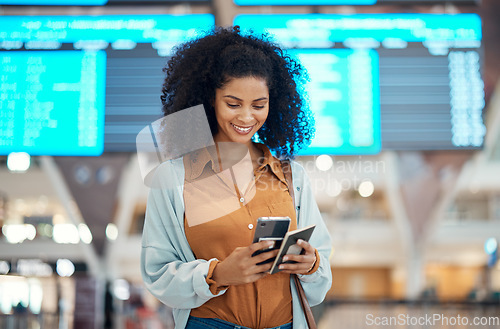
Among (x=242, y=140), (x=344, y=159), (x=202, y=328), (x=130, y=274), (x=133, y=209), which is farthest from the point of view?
(x=130, y=274)

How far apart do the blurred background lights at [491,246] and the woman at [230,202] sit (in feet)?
8.57

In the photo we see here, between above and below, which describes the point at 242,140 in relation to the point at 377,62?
A: below

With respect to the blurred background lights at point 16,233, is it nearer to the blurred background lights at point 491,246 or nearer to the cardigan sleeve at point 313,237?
the cardigan sleeve at point 313,237

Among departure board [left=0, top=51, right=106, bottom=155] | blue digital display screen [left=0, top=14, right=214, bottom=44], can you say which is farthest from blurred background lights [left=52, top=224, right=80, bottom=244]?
blue digital display screen [left=0, top=14, right=214, bottom=44]

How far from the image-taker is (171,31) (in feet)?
13.2

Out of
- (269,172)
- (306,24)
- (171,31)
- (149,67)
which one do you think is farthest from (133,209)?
(269,172)

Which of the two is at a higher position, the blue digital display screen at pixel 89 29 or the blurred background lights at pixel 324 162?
Answer: the blue digital display screen at pixel 89 29

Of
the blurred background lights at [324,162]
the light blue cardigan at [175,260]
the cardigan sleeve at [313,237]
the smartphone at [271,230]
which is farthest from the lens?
the blurred background lights at [324,162]

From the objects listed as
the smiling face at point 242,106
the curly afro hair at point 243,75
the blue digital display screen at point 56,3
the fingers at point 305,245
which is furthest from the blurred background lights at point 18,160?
the fingers at point 305,245

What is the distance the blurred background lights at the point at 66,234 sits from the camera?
409 centimetres

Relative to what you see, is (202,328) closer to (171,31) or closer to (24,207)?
(171,31)

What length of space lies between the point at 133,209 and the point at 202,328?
2.61 meters

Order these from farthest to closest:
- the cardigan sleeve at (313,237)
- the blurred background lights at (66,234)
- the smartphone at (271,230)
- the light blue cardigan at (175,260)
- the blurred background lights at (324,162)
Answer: the blurred background lights at (66,234) < the blurred background lights at (324,162) < the cardigan sleeve at (313,237) < the light blue cardigan at (175,260) < the smartphone at (271,230)

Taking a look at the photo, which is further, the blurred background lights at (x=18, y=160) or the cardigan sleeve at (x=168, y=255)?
the blurred background lights at (x=18, y=160)
